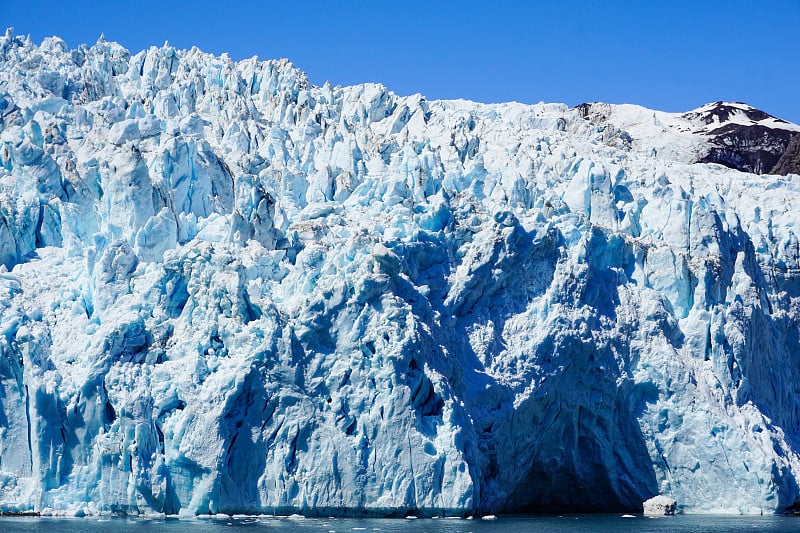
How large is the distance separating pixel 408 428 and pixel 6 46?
22254 millimetres

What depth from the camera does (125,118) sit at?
37062mm

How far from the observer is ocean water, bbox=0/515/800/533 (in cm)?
2380

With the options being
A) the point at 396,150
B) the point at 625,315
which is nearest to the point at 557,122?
the point at 396,150

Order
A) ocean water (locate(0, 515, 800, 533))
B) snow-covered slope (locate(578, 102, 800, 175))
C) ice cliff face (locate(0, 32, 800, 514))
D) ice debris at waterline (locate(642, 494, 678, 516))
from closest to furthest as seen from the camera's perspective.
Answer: ocean water (locate(0, 515, 800, 533)) → ice cliff face (locate(0, 32, 800, 514)) → ice debris at waterline (locate(642, 494, 678, 516)) → snow-covered slope (locate(578, 102, 800, 175))

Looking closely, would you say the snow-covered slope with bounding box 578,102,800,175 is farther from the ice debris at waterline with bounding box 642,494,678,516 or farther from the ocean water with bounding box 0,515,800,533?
the ocean water with bounding box 0,515,800,533

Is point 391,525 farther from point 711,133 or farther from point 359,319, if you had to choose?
point 711,133

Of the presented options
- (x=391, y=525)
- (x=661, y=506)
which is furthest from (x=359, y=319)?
(x=661, y=506)

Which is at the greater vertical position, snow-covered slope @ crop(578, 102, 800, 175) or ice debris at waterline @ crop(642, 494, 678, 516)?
snow-covered slope @ crop(578, 102, 800, 175)

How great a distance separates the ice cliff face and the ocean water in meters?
0.61

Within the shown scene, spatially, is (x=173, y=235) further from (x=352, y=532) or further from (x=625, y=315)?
(x=625, y=315)

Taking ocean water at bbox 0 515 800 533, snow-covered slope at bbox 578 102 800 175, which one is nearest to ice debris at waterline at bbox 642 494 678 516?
ocean water at bbox 0 515 800 533

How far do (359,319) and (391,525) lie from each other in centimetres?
518

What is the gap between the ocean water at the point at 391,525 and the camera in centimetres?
2380

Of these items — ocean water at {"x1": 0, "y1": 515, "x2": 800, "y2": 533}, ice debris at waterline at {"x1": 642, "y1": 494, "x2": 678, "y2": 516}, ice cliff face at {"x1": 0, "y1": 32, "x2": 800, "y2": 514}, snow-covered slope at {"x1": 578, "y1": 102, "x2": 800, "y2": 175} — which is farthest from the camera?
snow-covered slope at {"x1": 578, "y1": 102, "x2": 800, "y2": 175}
